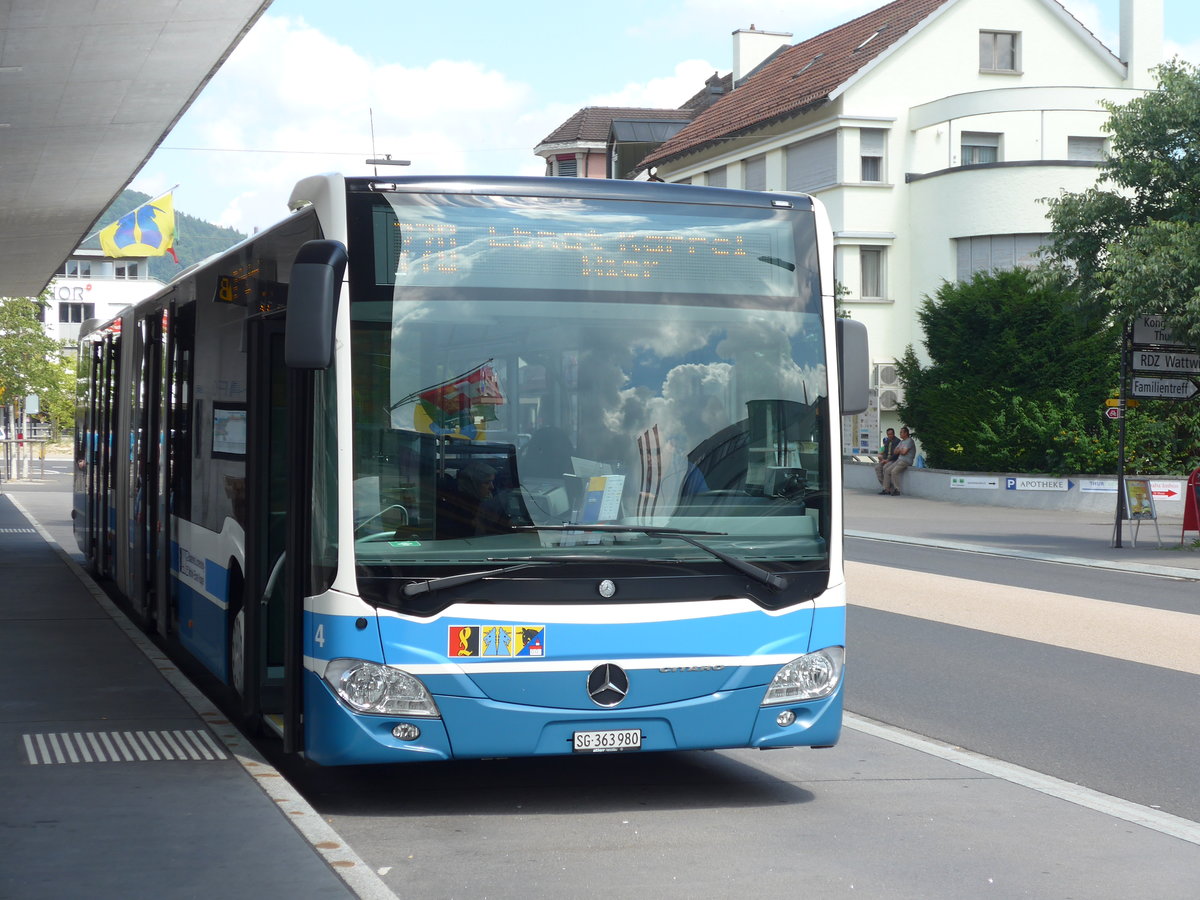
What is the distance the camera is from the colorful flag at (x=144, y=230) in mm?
53250

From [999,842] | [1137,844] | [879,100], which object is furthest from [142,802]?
[879,100]

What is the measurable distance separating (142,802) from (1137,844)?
154 inches

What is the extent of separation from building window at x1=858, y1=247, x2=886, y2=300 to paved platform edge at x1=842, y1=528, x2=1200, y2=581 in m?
19.0

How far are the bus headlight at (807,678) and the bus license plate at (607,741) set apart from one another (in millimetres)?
587

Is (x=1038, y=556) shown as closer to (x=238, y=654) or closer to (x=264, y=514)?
(x=238, y=654)

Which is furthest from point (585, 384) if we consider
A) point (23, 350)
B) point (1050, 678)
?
point (23, 350)

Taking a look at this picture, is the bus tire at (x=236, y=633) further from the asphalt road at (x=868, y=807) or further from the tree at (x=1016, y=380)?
the tree at (x=1016, y=380)

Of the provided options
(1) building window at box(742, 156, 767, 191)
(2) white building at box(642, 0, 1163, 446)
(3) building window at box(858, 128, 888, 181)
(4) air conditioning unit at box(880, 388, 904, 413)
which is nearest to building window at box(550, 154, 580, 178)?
(2) white building at box(642, 0, 1163, 446)

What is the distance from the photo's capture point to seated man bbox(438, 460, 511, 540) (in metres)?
6.67

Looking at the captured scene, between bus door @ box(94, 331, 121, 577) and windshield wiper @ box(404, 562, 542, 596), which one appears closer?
windshield wiper @ box(404, 562, 542, 596)

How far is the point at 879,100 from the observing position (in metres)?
45.2

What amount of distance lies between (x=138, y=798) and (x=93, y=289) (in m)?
102

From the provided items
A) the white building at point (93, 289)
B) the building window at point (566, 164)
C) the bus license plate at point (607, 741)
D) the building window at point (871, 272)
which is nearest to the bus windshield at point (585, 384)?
the bus license plate at point (607, 741)

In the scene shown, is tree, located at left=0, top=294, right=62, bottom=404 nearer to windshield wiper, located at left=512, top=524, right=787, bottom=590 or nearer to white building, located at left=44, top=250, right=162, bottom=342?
windshield wiper, located at left=512, top=524, right=787, bottom=590
